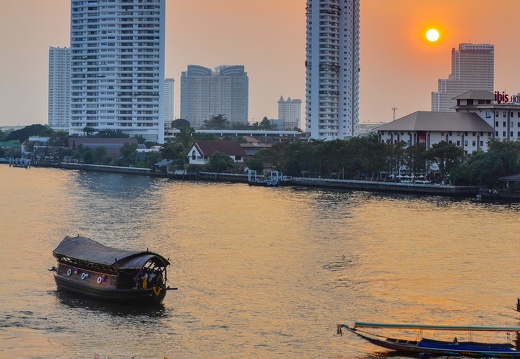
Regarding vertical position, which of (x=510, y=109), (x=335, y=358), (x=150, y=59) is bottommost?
(x=335, y=358)

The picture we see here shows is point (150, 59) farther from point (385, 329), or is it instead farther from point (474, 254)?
point (385, 329)

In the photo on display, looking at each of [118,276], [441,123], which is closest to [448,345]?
[118,276]

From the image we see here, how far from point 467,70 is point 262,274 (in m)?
90.1

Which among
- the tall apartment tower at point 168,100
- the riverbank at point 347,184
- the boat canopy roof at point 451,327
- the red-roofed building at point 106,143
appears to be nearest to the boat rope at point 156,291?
the boat canopy roof at point 451,327

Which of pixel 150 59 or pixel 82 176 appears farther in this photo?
pixel 150 59

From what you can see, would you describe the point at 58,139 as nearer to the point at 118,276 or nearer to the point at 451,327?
the point at 118,276

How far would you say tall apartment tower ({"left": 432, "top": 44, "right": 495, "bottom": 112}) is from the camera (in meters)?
106

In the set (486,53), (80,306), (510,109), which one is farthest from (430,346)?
(486,53)

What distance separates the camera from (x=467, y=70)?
106562mm

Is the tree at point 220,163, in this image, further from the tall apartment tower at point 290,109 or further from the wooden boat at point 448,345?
the tall apartment tower at point 290,109

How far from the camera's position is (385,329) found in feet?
50.8

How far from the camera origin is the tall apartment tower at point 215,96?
465 ft

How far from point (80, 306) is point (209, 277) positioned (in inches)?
124

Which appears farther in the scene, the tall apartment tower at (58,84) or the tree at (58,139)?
the tall apartment tower at (58,84)
